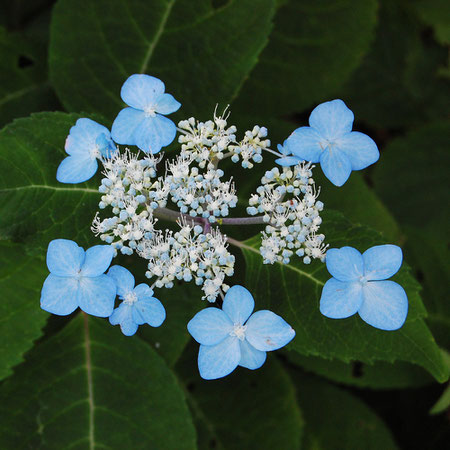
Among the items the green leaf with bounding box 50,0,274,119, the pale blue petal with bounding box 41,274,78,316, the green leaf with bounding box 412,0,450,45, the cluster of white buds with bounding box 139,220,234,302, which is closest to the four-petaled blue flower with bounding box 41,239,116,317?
the pale blue petal with bounding box 41,274,78,316

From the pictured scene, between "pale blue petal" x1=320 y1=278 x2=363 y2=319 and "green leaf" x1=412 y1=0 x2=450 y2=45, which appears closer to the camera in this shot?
"pale blue petal" x1=320 y1=278 x2=363 y2=319

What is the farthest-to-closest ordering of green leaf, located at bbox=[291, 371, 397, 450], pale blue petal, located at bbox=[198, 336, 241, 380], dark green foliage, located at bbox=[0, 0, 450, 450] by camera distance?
green leaf, located at bbox=[291, 371, 397, 450]
dark green foliage, located at bbox=[0, 0, 450, 450]
pale blue petal, located at bbox=[198, 336, 241, 380]

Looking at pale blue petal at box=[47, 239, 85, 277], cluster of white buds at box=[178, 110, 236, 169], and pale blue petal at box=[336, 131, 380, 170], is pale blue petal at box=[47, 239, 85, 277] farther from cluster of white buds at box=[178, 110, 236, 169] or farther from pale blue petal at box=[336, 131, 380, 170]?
pale blue petal at box=[336, 131, 380, 170]

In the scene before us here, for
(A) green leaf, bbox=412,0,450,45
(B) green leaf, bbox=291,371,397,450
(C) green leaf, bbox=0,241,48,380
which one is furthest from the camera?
(A) green leaf, bbox=412,0,450,45

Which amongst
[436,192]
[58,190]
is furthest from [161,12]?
[436,192]

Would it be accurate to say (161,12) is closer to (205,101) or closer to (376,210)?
(205,101)

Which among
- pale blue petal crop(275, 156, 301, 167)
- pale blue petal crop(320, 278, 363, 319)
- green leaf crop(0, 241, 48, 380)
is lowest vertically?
green leaf crop(0, 241, 48, 380)

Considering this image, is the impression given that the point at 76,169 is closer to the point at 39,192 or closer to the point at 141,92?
the point at 39,192

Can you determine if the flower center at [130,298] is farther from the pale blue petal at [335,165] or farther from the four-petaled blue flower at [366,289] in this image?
the pale blue petal at [335,165]
